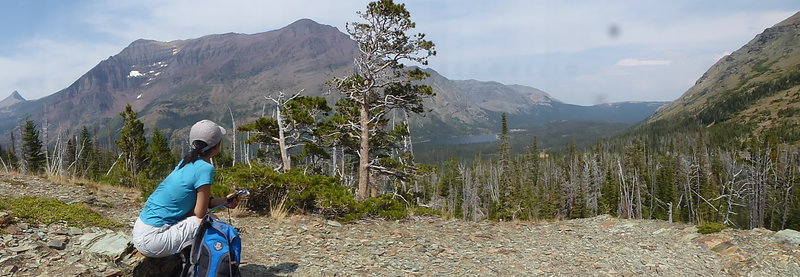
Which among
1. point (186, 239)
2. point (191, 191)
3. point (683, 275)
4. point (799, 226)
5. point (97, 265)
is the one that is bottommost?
point (799, 226)

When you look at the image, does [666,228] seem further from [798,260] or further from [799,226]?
[799,226]

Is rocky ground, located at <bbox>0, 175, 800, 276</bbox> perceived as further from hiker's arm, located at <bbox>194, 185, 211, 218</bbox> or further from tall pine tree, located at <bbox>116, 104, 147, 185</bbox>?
tall pine tree, located at <bbox>116, 104, 147, 185</bbox>

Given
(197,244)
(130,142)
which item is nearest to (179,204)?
(197,244)

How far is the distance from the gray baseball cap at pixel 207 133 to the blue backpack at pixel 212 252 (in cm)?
77

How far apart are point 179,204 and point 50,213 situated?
188 inches

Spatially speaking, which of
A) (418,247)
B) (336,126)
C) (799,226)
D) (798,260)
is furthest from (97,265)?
(799,226)

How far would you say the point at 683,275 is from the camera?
284 inches

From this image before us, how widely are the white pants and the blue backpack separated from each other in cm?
13

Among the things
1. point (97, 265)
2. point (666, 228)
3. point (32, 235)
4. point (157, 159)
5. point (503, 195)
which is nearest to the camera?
point (97, 265)

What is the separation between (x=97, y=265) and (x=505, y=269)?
6.33 metres

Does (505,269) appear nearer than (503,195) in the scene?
Yes

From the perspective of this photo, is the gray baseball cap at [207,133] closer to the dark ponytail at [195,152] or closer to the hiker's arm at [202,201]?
the dark ponytail at [195,152]

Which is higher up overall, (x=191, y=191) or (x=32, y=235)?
(x=191, y=191)

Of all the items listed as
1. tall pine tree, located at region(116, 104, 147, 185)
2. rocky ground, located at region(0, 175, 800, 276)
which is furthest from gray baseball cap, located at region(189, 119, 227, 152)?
tall pine tree, located at region(116, 104, 147, 185)
